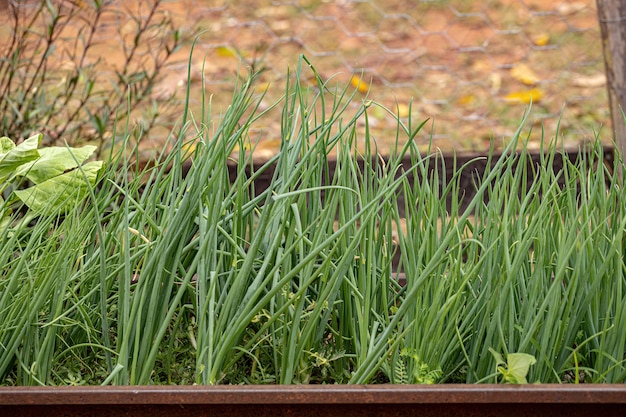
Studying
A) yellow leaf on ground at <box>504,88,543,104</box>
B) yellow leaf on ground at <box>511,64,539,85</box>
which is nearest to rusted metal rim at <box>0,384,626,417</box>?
yellow leaf on ground at <box>504,88,543,104</box>

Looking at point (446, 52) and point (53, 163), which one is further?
point (446, 52)

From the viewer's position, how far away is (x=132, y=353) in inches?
33.7

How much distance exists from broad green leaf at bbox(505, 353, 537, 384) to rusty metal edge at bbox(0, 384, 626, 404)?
51 millimetres

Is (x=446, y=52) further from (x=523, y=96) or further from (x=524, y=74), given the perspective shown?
(x=523, y=96)

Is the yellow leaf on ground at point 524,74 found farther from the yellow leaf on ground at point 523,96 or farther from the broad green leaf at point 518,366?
the broad green leaf at point 518,366

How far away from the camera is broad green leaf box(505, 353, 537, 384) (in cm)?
75

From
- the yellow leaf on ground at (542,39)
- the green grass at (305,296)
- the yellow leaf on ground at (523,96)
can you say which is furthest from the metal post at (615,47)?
the yellow leaf on ground at (542,39)

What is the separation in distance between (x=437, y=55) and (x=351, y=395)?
163 inches

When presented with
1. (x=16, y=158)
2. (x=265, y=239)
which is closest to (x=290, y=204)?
Result: (x=265, y=239)

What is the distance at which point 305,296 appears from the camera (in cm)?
87

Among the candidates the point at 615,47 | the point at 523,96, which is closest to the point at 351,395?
the point at 615,47

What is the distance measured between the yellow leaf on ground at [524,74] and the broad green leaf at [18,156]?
349 cm

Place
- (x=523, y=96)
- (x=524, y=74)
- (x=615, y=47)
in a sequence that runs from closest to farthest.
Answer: (x=615, y=47) → (x=523, y=96) → (x=524, y=74)

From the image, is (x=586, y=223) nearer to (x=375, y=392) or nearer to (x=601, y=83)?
(x=375, y=392)
